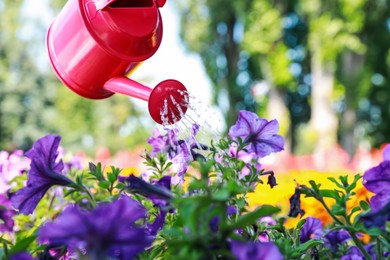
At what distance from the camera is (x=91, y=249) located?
0.50 meters

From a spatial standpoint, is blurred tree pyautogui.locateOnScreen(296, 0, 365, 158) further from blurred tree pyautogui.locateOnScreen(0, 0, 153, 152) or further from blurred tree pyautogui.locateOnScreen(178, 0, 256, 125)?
blurred tree pyautogui.locateOnScreen(0, 0, 153, 152)

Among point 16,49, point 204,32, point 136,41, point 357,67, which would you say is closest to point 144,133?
point 16,49

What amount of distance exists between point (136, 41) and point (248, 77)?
17.2m

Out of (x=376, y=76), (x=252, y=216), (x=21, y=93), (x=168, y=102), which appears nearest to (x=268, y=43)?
(x=376, y=76)

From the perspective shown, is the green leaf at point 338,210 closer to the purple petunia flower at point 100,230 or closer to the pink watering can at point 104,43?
the purple petunia flower at point 100,230

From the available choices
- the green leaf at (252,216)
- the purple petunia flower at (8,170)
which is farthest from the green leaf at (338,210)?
the purple petunia flower at (8,170)

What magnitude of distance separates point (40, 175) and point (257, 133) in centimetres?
35

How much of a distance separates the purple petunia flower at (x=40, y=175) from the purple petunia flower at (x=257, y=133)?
29 cm

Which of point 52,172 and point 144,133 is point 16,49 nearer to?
point 144,133

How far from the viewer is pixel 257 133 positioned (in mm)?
962

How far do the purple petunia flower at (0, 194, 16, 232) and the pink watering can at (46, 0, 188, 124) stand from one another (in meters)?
0.30

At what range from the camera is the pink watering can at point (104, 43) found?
1.25 m

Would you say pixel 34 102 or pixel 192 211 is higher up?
pixel 34 102

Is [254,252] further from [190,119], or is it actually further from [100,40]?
[100,40]
